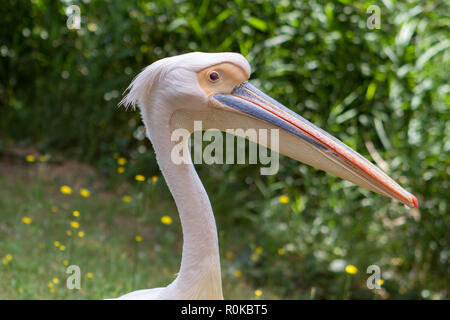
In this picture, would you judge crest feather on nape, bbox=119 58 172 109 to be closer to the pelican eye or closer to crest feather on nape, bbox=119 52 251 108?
crest feather on nape, bbox=119 52 251 108

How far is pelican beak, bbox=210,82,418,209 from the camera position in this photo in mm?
2389

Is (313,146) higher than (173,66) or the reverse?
the reverse

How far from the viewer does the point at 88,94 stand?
5.77 m

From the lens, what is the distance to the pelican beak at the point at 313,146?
239 cm

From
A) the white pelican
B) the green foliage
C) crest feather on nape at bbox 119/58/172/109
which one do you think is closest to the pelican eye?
the white pelican

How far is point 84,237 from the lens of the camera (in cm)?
471

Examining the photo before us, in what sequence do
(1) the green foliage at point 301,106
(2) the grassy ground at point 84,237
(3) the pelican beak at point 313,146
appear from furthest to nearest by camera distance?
(1) the green foliage at point 301,106, (2) the grassy ground at point 84,237, (3) the pelican beak at point 313,146

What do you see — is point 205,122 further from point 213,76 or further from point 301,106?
point 301,106

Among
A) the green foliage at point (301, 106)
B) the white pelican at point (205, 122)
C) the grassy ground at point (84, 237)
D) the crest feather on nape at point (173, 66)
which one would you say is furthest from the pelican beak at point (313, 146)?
the green foliage at point (301, 106)

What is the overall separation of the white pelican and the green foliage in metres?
2.34

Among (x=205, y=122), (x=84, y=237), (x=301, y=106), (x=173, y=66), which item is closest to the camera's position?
(x=173, y=66)

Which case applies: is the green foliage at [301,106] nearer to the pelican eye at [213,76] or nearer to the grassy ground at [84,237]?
A: the grassy ground at [84,237]

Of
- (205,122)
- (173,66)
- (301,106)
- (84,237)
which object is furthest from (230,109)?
(301,106)

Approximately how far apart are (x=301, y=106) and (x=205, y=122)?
9.78ft
